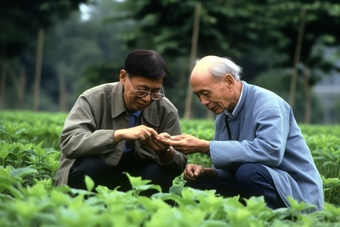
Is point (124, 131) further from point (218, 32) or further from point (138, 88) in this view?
point (218, 32)

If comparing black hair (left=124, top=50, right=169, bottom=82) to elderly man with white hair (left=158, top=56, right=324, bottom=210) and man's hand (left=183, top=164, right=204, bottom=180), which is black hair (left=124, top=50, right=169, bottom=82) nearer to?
elderly man with white hair (left=158, top=56, right=324, bottom=210)

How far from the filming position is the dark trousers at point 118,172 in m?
2.94

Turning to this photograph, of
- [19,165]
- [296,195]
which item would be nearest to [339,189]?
[296,195]

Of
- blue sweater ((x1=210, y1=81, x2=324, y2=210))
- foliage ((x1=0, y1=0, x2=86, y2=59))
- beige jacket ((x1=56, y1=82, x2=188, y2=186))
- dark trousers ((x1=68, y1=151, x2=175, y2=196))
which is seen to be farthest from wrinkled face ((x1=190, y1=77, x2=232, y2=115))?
foliage ((x1=0, y1=0, x2=86, y2=59))

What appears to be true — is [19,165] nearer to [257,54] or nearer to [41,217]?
[41,217]

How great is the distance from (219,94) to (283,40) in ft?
69.7

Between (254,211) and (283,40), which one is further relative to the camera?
(283,40)

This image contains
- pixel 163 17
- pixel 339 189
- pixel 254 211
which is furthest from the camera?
pixel 163 17

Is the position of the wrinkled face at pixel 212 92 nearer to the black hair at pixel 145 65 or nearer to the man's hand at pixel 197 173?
the black hair at pixel 145 65

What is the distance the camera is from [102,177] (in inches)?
123

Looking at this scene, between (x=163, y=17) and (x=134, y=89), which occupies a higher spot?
(x=163, y=17)

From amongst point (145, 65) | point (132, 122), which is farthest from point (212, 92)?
point (132, 122)

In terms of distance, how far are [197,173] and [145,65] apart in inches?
38.6

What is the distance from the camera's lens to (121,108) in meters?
3.32
